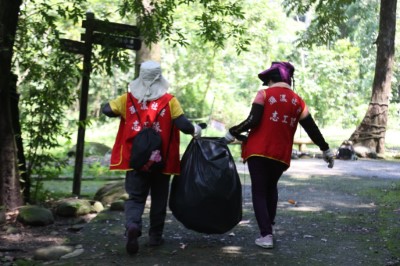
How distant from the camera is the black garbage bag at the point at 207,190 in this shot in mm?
5391

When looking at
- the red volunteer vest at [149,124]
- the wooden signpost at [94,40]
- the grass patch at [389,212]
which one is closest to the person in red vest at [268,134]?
the red volunteer vest at [149,124]

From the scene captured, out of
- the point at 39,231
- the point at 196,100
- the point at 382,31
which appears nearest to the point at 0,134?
the point at 39,231

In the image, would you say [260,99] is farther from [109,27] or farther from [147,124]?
[109,27]

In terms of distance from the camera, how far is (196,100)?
2588 cm

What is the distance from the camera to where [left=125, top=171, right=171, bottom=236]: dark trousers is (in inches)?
211

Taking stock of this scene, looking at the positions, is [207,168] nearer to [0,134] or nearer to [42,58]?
[0,134]

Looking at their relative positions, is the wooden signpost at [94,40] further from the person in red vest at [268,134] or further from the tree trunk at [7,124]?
the person in red vest at [268,134]

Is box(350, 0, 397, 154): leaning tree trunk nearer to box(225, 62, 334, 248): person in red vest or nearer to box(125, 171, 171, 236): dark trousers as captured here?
box(225, 62, 334, 248): person in red vest

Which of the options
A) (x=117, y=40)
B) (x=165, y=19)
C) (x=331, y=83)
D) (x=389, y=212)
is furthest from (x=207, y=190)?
(x=331, y=83)

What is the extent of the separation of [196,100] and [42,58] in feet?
57.7

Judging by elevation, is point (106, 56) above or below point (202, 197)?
above

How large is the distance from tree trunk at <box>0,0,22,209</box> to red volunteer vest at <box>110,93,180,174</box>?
2605 millimetres

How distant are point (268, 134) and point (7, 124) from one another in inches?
149

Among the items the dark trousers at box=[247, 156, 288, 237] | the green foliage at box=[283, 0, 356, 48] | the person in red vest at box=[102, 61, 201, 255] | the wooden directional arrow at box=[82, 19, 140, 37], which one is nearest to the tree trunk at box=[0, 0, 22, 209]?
the wooden directional arrow at box=[82, 19, 140, 37]
